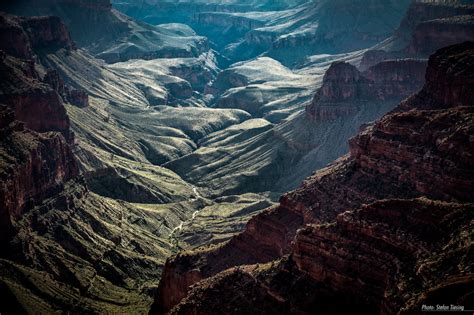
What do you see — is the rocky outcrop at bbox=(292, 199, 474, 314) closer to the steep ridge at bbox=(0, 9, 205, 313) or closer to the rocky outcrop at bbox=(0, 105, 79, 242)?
the steep ridge at bbox=(0, 9, 205, 313)

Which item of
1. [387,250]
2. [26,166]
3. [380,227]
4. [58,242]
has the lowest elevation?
[58,242]

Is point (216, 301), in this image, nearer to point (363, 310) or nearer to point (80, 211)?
point (363, 310)

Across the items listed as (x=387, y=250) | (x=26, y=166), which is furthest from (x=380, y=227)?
(x=26, y=166)

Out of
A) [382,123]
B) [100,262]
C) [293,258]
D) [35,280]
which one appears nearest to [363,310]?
[293,258]

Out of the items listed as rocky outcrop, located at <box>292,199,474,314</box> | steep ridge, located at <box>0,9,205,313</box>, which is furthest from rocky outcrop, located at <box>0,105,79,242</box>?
rocky outcrop, located at <box>292,199,474,314</box>

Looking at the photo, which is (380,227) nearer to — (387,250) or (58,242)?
(387,250)

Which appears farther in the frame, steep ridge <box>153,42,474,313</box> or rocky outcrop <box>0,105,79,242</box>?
rocky outcrop <box>0,105,79,242</box>

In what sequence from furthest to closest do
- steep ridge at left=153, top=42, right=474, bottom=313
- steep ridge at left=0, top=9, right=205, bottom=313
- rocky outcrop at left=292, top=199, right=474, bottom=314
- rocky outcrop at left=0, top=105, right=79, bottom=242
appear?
rocky outcrop at left=0, top=105, right=79, bottom=242, steep ridge at left=0, top=9, right=205, bottom=313, steep ridge at left=153, top=42, right=474, bottom=313, rocky outcrop at left=292, top=199, right=474, bottom=314
